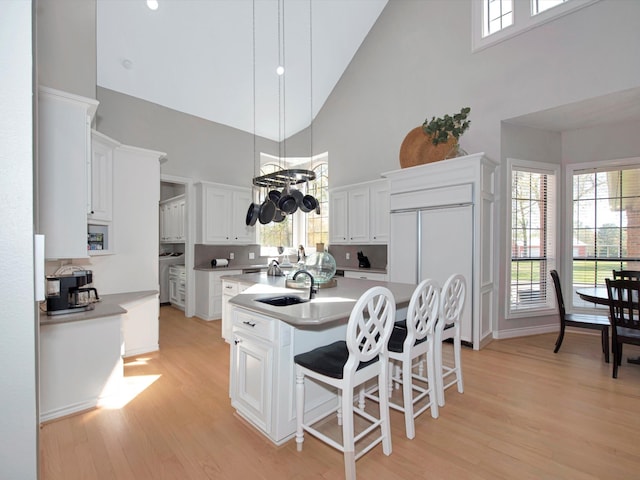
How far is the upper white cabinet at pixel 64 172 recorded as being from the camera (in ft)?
6.91

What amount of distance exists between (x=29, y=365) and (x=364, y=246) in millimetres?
5268

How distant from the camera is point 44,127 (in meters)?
2.01

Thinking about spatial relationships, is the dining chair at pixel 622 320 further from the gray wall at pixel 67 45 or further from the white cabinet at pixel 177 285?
the white cabinet at pixel 177 285

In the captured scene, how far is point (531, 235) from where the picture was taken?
4.29 metres

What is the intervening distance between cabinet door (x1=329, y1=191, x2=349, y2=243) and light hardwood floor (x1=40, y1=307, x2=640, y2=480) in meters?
3.21

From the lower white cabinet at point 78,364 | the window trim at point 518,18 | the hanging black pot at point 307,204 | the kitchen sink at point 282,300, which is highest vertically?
the window trim at point 518,18

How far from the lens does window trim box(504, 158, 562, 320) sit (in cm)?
412

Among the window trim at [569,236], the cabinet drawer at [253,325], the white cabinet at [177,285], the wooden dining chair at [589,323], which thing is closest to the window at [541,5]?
the window trim at [569,236]

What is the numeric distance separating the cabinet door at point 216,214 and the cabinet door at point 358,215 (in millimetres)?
2222

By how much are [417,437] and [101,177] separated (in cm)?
372

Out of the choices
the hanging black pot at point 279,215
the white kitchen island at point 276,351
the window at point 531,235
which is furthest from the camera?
the window at point 531,235

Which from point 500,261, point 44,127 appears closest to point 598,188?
point 500,261

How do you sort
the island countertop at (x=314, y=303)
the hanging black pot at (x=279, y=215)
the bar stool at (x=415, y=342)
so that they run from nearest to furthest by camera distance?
the island countertop at (x=314, y=303)
the bar stool at (x=415, y=342)
the hanging black pot at (x=279, y=215)

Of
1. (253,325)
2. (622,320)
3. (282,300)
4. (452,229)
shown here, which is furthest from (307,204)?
(622,320)
